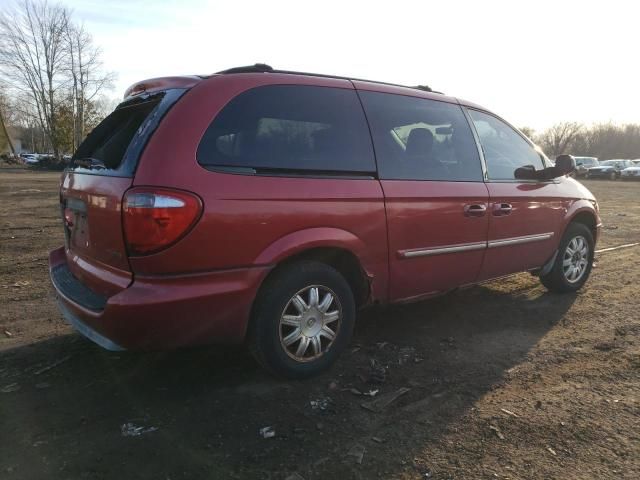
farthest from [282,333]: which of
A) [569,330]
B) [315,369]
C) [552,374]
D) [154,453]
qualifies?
[569,330]

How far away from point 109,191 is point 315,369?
1629 millimetres

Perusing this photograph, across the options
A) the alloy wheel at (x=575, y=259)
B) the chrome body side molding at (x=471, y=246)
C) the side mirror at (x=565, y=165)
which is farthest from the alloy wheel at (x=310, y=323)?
the alloy wheel at (x=575, y=259)

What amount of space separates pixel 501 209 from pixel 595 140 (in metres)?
83.9

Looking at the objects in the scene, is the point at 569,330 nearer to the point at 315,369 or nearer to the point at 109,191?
the point at 315,369

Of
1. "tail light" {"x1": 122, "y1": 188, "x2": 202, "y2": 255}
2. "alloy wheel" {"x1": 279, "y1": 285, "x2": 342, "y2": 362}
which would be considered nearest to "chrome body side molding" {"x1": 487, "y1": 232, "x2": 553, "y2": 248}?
"alloy wheel" {"x1": 279, "y1": 285, "x2": 342, "y2": 362}

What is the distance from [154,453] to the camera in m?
2.39

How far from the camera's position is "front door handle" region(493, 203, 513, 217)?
160 inches

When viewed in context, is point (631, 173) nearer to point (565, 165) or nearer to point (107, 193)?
point (565, 165)

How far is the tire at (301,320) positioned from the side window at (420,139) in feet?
2.81

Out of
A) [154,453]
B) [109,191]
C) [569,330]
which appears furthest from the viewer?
[569,330]

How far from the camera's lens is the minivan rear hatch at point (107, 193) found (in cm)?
→ 257

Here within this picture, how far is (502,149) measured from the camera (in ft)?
14.4

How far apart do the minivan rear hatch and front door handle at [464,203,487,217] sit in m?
2.26

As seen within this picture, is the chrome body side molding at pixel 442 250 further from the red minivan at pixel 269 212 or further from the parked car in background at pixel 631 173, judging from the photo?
the parked car in background at pixel 631 173
